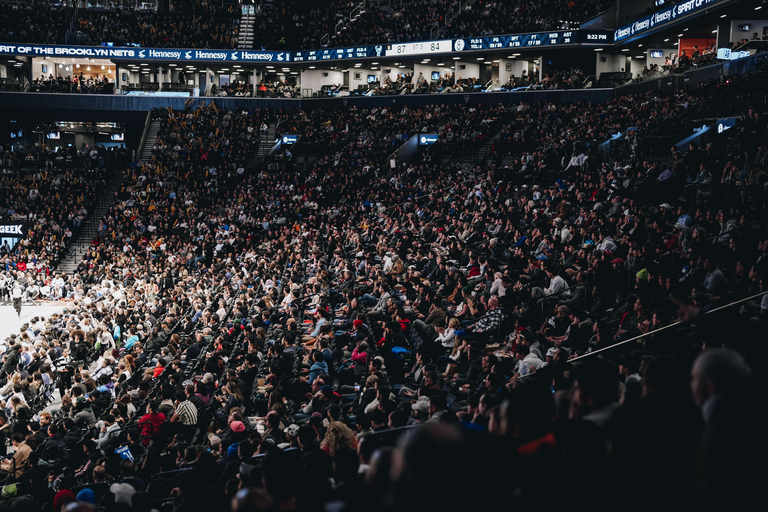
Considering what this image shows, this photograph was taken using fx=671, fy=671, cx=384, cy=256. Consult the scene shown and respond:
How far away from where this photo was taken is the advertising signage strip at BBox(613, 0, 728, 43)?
90.3ft

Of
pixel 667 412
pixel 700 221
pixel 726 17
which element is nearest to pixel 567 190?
pixel 700 221

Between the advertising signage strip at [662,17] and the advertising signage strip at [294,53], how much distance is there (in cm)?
306

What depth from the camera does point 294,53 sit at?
149 ft

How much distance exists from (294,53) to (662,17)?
24.0 m

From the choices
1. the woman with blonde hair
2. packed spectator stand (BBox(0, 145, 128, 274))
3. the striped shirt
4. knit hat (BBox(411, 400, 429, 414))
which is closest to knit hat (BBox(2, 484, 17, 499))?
the striped shirt

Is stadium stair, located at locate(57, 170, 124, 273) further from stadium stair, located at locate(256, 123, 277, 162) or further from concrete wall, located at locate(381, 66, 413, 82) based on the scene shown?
concrete wall, located at locate(381, 66, 413, 82)

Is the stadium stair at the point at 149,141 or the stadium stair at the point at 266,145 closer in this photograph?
the stadium stair at the point at 266,145

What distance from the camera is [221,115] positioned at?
135 feet

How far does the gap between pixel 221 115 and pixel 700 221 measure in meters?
33.8

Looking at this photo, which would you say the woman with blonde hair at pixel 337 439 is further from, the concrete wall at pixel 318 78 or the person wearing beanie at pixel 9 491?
the concrete wall at pixel 318 78

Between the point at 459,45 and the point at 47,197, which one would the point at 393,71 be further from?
the point at 47,197

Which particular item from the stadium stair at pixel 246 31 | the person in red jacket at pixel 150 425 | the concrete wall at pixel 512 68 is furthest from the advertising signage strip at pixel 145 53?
the person in red jacket at pixel 150 425

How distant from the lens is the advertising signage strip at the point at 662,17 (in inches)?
1083

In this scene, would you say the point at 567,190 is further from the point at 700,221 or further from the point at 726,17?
the point at 726,17
